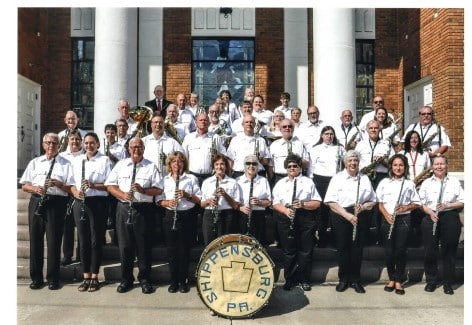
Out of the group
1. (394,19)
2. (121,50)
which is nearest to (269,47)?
(394,19)

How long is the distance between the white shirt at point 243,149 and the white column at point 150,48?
5.83 metres

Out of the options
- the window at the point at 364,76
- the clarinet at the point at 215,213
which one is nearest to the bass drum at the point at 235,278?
the clarinet at the point at 215,213

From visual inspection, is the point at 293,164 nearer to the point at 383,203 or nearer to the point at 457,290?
the point at 383,203

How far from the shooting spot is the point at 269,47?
1341 cm

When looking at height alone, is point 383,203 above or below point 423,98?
below

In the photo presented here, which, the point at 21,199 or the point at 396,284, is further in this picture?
the point at 21,199

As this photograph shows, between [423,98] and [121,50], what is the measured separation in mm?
7235

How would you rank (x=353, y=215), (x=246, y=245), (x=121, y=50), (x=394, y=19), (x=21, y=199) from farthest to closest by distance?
1. (x=394, y=19)
2. (x=121, y=50)
3. (x=21, y=199)
4. (x=353, y=215)
5. (x=246, y=245)

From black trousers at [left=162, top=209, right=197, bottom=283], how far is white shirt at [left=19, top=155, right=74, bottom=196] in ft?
4.48

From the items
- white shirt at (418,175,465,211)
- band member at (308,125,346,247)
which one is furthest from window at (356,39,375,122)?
white shirt at (418,175,465,211)

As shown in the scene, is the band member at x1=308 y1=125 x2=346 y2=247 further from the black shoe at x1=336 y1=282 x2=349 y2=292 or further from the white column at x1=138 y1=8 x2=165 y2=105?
the white column at x1=138 y1=8 x2=165 y2=105

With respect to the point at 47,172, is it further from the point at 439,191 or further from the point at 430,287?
the point at 430,287

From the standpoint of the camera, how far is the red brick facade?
1280cm
